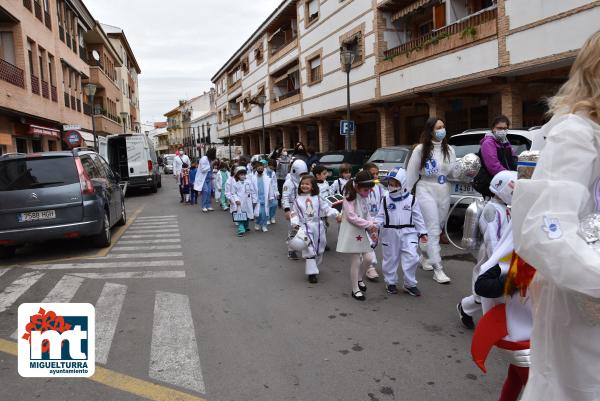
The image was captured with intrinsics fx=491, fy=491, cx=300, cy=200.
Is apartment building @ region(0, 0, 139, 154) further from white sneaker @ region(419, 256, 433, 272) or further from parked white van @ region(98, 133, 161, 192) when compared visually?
white sneaker @ region(419, 256, 433, 272)

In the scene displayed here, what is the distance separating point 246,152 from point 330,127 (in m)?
22.3

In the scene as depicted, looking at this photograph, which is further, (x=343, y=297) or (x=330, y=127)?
(x=330, y=127)

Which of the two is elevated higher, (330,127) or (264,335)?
(330,127)

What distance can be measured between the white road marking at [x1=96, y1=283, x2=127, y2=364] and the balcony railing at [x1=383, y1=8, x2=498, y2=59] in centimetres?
1276

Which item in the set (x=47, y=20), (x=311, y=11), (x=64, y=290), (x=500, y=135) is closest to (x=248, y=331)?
(x=64, y=290)

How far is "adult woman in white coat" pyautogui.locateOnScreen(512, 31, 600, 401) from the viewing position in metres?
1.45

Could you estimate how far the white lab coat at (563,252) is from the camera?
145cm

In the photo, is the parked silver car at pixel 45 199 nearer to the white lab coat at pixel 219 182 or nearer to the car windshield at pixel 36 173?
the car windshield at pixel 36 173

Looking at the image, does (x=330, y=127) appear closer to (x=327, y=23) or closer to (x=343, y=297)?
(x=327, y=23)

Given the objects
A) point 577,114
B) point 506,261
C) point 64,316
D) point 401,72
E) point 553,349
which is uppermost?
point 401,72

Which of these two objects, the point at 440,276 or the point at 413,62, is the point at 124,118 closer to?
the point at 413,62

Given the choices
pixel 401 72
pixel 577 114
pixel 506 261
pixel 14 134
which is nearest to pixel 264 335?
pixel 506 261

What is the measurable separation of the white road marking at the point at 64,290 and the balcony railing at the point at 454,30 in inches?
507

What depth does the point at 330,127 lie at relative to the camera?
30.1m
